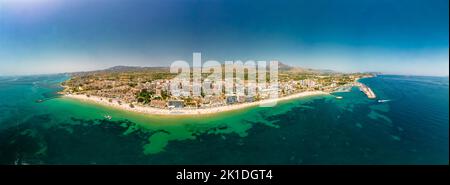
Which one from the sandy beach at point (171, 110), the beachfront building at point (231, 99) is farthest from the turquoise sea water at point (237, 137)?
the beachfront building at point (231, 99)

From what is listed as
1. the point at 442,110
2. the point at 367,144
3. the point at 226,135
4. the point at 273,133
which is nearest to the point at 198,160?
the point at 226,135

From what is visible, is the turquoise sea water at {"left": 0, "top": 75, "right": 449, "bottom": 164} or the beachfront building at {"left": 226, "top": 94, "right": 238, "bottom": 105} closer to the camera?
the turquoise sea water at {"left": 0, "top": 75, "right": 449, "bottom": 164}

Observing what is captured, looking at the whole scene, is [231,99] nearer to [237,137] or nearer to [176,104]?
[176,104]

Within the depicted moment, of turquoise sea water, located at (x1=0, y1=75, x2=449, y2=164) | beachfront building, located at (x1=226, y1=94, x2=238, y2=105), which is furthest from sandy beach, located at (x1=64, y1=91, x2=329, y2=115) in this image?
turquoise sea water, located at (x1=0, y1=75, x2=449, y2=164)

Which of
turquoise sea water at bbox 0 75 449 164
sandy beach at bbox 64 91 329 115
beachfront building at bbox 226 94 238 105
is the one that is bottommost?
turquoise sea water at bbox 0 75 449 164

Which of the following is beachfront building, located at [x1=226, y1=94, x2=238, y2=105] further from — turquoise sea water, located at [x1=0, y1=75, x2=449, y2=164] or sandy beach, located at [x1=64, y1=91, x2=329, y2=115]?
turquoise sea water, located at [x1=0, y1=75, x2=449, y2=164]

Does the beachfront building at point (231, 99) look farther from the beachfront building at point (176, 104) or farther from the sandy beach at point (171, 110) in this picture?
the beachfront building at point (176, 104)

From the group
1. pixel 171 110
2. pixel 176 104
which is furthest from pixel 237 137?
pixel 176 104
